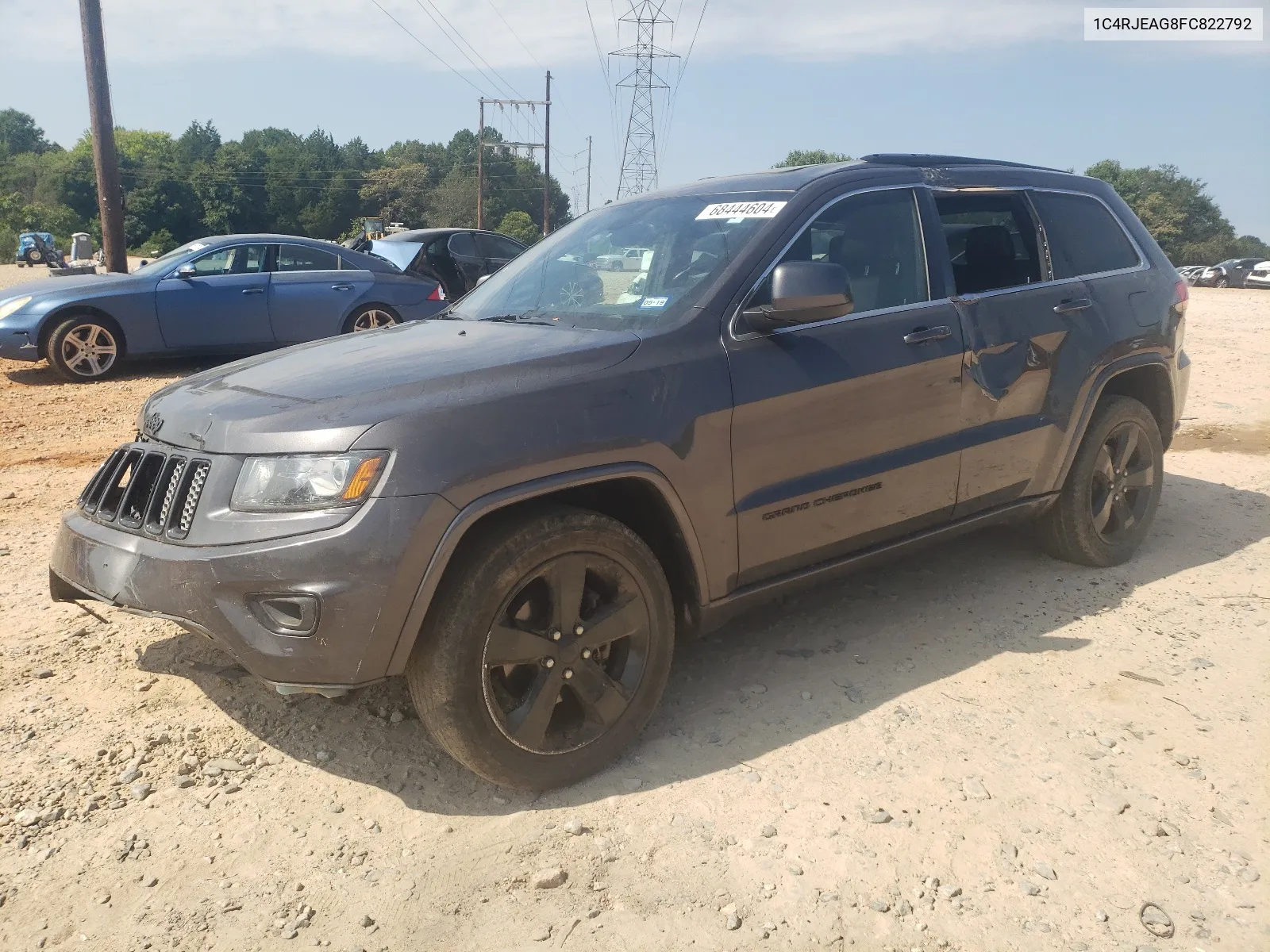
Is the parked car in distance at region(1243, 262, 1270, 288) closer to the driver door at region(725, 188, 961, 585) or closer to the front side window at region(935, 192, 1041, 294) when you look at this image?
the front side window at region(935, 192, 1041, 294)

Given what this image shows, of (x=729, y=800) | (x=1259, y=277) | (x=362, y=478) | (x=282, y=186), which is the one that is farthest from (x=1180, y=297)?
(x=282, y=186)

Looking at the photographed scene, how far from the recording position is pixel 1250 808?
9.41ft

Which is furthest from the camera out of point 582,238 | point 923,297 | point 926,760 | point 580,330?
point 582,238

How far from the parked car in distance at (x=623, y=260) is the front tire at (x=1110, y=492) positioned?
2288 mm

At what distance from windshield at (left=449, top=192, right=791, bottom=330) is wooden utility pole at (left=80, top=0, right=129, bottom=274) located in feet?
37.6

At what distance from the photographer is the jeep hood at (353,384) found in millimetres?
2648

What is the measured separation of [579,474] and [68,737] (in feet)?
6.26

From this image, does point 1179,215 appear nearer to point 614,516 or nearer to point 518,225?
point 518,225

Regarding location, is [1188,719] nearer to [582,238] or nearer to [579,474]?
[579,474]

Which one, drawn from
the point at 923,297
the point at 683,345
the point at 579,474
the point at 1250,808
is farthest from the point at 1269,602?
the point at 579,474

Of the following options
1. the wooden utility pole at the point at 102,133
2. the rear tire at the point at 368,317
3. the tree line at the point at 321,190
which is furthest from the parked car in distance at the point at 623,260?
the tree line at the point at 321,190

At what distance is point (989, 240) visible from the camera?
4.32 metres

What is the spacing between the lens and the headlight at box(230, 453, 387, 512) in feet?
8.40

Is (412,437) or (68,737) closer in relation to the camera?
(412,437)
